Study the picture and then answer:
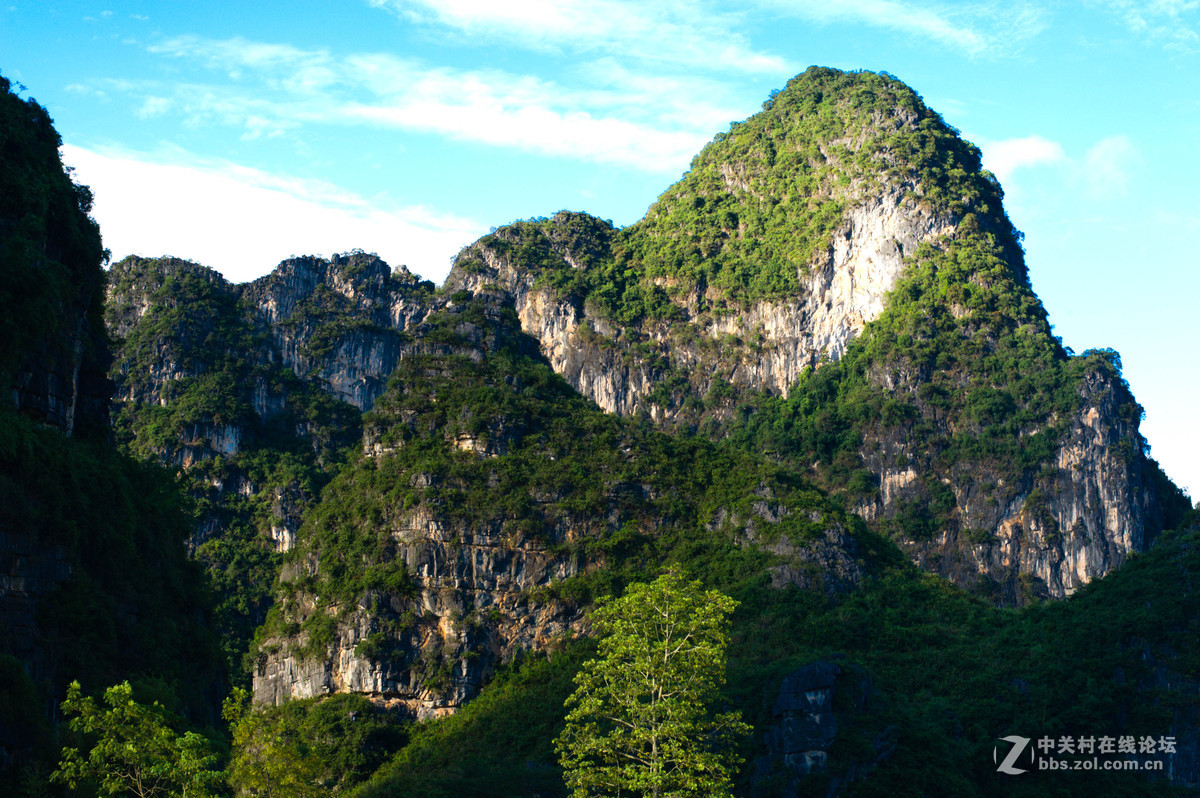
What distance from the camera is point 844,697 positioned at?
156 feet

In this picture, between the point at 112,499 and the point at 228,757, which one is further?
the point at 112,499

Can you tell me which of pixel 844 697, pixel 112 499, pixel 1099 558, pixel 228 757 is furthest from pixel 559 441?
pixel 228 757

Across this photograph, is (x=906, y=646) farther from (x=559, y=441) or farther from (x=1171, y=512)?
(x=1171, y=512)

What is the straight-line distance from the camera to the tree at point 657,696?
89.6 ft

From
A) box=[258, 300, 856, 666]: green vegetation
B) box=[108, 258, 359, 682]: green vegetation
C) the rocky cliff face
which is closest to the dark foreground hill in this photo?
the rocky cliff face

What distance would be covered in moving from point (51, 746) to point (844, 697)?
29808mm

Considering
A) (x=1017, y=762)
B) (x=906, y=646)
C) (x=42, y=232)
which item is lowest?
(x=1017, y=762)

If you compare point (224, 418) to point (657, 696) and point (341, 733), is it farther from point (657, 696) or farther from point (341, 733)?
point (657, 696)

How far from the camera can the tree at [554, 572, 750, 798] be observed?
89.6 feet

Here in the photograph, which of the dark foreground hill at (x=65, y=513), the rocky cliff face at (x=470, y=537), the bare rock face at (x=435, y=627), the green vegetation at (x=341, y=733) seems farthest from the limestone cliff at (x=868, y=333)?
the dark foreground hill at (x=65, y=513)

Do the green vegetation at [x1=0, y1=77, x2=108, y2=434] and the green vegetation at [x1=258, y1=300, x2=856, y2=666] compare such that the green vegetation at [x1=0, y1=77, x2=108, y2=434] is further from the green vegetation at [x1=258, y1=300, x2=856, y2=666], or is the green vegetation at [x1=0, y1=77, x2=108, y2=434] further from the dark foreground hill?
the green vegetation at [x1=258, y1=300, x2=856, y2=666]

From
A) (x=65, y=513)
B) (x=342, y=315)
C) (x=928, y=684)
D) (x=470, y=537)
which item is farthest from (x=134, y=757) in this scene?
(x=342, y=315)

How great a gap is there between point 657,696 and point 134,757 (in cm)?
1145

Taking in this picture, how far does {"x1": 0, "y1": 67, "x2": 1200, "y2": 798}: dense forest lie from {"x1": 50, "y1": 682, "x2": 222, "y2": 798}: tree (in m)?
0.13
